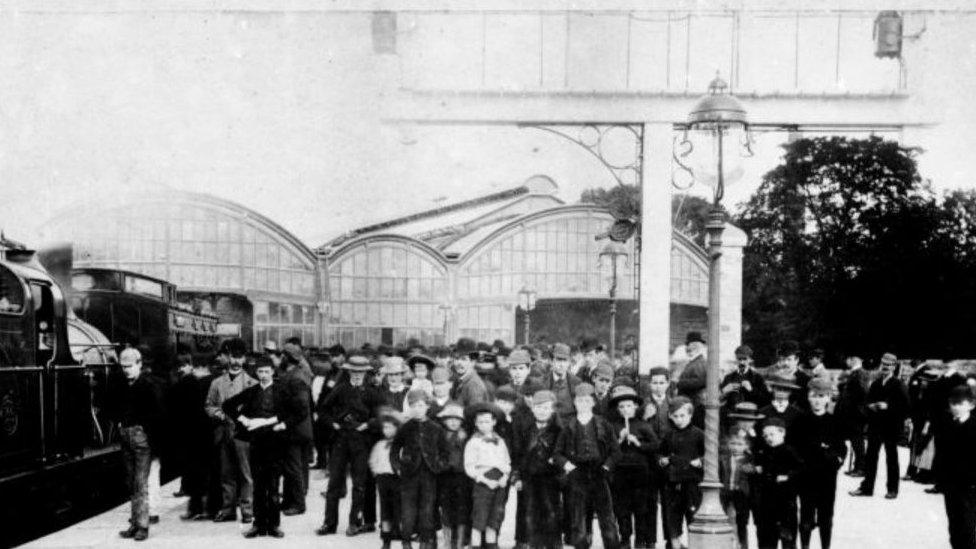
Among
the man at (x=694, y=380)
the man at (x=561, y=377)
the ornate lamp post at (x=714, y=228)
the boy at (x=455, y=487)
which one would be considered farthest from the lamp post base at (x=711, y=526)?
the man at (x=561, y=377)

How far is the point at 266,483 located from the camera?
33.9 feet

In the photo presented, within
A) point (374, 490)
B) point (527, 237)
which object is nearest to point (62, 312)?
point (374, 490)

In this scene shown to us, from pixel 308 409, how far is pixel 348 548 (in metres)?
1.60

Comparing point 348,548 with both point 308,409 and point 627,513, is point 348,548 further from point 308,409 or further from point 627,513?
point 627,513

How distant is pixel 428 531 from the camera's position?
30.7 ft

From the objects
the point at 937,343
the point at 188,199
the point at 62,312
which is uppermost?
the point at 188,199

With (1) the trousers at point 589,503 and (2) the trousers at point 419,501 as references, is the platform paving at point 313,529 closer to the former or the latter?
(2) the trousers at point 419,501

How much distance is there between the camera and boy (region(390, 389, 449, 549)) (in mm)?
9398

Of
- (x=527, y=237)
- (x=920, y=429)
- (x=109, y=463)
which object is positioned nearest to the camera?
(x=109, y=463)

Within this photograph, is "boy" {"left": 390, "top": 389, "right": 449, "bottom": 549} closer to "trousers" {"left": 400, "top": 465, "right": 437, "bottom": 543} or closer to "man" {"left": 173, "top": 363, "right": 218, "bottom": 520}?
"trousers" {"left": 400, "top": 465, "right": 437, "bottom": 543}

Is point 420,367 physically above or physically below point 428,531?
above

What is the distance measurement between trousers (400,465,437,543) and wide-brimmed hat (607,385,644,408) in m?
1.81

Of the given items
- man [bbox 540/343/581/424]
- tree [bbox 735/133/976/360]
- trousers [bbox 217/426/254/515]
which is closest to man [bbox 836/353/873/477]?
man [bbox 540/343/581/424]

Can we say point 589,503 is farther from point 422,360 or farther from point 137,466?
point 137,466
